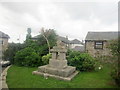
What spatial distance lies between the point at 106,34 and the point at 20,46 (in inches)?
584

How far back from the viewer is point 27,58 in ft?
40.8

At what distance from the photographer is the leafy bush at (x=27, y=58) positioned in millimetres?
12422

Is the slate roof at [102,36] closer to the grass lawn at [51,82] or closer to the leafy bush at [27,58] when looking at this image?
the leafy bush at [27,58]

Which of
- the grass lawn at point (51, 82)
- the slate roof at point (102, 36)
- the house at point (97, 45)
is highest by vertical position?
the slate roof at point (102, 36)

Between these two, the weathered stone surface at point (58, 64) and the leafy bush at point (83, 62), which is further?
the leafy bush at point (83, 62)

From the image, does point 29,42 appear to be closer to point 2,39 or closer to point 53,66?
point 53,66

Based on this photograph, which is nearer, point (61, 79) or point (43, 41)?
point (61, 79)

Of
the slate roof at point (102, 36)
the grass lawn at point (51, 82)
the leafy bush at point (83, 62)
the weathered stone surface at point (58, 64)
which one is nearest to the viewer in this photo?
the grass lawn at point (51, 82)

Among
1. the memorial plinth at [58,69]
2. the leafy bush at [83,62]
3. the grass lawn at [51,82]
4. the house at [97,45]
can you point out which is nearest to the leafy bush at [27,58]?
the memorial plinth at [58,69]

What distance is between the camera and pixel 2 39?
24.1 meters

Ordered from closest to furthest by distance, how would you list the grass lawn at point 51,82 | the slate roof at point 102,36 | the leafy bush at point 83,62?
the grass lawn at point 51,82, the leafy bush at point 83,62, the slate roof at point 102,36

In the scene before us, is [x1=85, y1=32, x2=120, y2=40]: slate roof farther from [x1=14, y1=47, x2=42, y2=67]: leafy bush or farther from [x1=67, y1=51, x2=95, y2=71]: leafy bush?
[x1=14, y1=47, x2=42, y2=67]: leafy bush

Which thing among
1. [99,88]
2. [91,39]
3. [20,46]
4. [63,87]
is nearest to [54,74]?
[63,87]

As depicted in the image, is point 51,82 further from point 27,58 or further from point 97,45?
point 97,45
